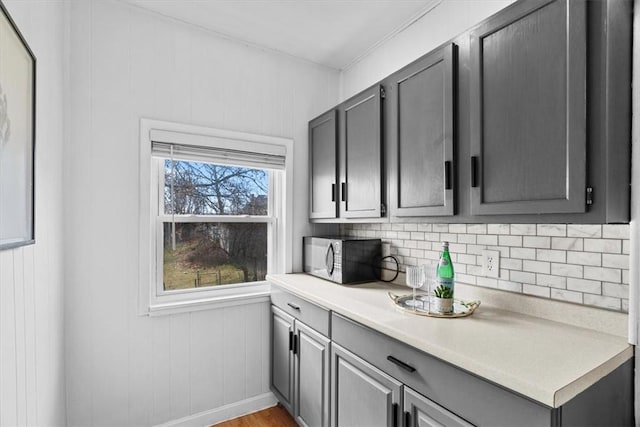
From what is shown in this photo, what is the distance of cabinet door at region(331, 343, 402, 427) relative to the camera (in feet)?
4.40

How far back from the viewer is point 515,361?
3.24 feet

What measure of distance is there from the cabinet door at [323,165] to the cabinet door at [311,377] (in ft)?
2.68

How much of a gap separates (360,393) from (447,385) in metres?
0.53

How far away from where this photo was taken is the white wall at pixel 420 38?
5.63 ft

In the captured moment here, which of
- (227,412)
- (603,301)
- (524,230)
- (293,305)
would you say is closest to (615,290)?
(603,301)

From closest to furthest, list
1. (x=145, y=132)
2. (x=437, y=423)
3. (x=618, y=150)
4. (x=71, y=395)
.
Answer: (x=618, y=150)
(x=437, y=423)
(x=71, y=395)
(x=145, y=132)

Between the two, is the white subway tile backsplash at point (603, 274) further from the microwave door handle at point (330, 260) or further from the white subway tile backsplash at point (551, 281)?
the microwave door handle at point (330, 260)

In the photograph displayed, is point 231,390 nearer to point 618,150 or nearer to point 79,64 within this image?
point 79,64

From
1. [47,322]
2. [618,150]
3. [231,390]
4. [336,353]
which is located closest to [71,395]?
[47,322]

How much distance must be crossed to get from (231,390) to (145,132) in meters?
1.80

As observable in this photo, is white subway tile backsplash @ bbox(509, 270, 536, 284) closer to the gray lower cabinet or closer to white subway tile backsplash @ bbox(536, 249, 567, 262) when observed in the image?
white subway tile backsplash @ bbox(536, 249, 567, 262)

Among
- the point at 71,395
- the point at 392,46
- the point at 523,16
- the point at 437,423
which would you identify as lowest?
the point at 71,395

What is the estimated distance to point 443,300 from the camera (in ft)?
4.83

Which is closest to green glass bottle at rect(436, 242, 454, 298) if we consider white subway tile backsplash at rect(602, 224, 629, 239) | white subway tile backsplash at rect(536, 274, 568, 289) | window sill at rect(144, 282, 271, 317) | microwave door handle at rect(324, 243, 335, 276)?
white subway tile backsplash at rect(536, 274, 568, 289)
